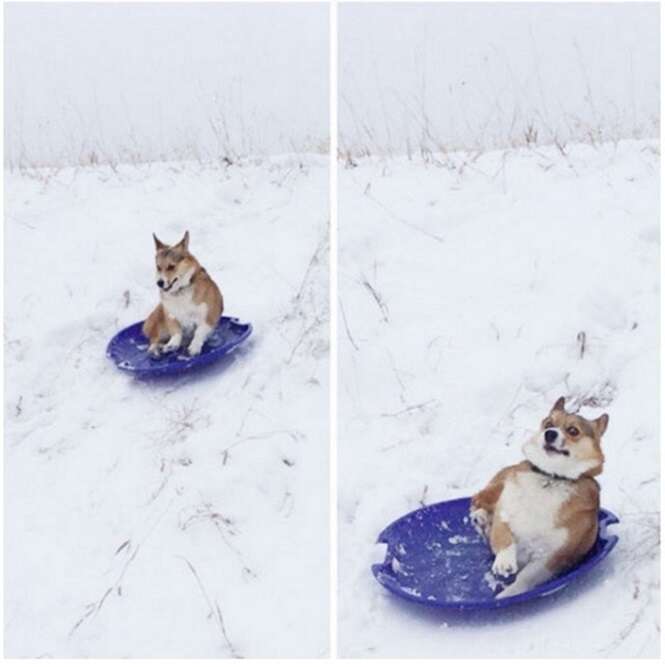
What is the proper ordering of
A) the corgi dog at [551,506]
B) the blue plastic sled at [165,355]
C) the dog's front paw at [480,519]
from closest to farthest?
the corgi dog at [551,506], the dog's front paw at [480,519], the blue plastic sled at [165,355]

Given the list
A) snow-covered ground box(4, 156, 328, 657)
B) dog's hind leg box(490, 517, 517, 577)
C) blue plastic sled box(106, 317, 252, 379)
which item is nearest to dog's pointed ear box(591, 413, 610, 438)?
dog's hind leg box(490, 517, 517, 577)

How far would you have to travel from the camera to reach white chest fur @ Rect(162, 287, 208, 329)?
2475 millimetres

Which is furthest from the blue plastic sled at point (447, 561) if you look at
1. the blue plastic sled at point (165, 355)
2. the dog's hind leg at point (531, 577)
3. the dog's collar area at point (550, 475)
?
the blue plastic sled at point (165, 355)

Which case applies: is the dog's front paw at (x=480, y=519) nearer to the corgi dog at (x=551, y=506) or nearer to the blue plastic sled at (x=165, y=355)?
the corgi dog at (x=551, y=506)

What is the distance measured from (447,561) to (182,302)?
86 cm

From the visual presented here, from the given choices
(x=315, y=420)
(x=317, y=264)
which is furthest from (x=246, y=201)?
(x=315, y=420)

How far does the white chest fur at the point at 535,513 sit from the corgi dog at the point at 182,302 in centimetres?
87

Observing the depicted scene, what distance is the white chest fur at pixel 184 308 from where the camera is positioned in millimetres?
2475

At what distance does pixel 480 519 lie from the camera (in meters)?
2.04

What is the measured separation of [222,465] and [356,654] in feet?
1.62

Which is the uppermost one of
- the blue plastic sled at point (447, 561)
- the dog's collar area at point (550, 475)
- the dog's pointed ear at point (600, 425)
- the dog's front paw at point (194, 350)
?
the dog's front paw at point (194, 350)

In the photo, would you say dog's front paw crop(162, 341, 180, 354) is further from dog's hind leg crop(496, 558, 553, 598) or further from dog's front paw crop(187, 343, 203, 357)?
dog's hind leg crop(496, 558, 553, 598)

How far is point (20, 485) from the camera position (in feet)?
7.88

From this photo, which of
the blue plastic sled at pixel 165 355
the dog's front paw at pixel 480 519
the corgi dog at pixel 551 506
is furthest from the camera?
the blue plastic sled at pixel 165 355
